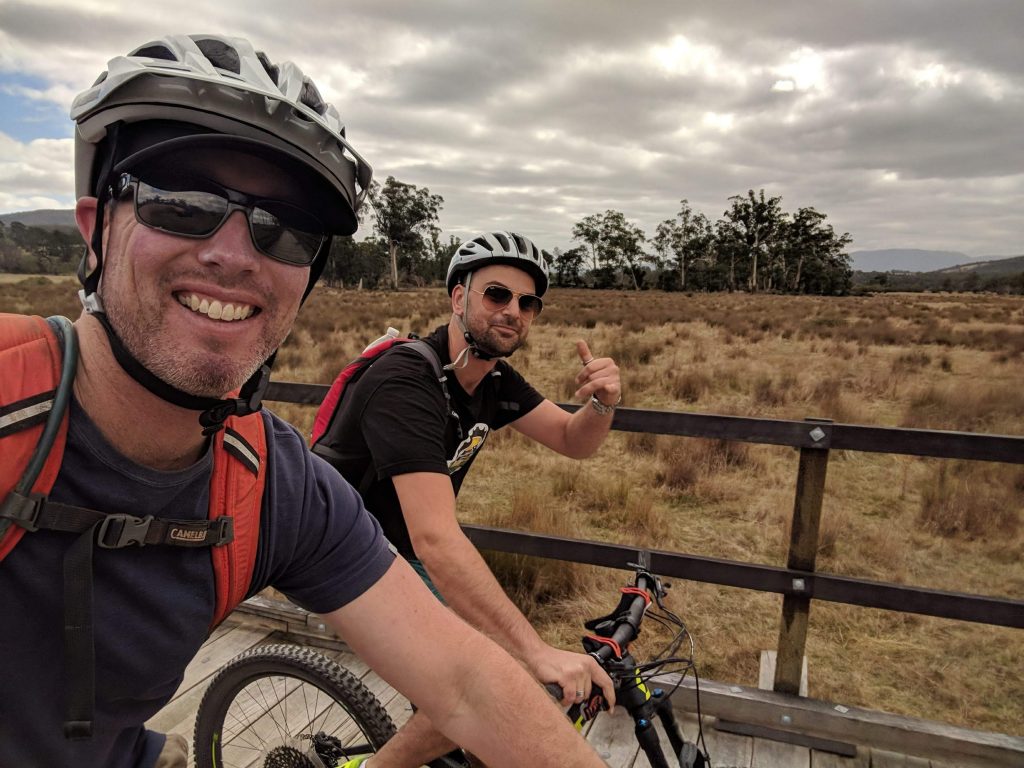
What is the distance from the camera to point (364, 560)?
142 centimetres

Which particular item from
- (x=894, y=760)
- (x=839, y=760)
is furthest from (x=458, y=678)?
(x=894, y=760)

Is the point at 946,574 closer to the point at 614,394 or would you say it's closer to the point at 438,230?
the point at 614,394

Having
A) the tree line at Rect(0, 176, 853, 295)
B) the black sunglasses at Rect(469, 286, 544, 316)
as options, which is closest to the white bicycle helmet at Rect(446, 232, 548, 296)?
the black sunglasses at Rect(469, 286, 544, 316)

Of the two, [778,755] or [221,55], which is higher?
[221,55]

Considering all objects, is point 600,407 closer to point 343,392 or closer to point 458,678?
point 343,392

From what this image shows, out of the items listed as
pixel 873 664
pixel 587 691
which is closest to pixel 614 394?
pixel 587 691

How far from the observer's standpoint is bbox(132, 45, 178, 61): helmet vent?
1.29 meters

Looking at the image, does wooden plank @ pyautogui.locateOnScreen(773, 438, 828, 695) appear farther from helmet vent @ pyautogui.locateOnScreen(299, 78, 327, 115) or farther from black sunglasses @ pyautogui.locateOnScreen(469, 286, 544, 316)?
helmet vent @ pyautogui.locateOnScreen(299, 78, 327, 115)

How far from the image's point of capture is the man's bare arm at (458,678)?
124cm

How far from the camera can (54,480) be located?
38.9 inches

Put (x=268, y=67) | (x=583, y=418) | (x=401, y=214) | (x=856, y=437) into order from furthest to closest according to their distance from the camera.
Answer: (x=401, y=214), (x=856, y=437), (x=583, y=418), (x=268, y=67)

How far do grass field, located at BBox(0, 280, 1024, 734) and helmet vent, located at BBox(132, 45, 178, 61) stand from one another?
3908 mm

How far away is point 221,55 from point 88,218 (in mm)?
430

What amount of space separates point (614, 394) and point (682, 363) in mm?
13068
